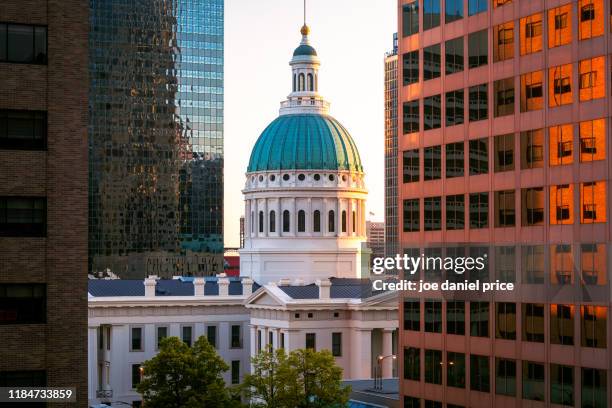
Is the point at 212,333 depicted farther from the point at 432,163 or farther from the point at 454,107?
the point at 454,107

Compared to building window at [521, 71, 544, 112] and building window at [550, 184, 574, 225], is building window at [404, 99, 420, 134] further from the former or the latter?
building window at [550, 184, 574, 225]

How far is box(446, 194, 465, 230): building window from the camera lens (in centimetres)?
7856

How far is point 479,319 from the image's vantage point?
7638 cm

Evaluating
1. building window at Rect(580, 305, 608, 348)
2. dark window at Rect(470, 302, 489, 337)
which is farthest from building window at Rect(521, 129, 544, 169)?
building window at Rect(580, 305, 608, 348)

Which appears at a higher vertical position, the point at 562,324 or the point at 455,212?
the point at 455,212

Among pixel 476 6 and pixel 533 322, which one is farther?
pixel 476 6

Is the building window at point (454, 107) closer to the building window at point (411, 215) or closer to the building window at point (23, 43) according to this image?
the building window at point (411, 215)

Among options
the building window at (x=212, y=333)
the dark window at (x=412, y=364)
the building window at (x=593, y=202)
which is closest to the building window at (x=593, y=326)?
the building window at (x=593, y=202)

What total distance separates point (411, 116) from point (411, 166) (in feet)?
9.12

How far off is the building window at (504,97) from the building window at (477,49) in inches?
67.6

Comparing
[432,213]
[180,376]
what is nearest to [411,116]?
[432,213]

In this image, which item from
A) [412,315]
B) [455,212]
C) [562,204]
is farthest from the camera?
[412,315]

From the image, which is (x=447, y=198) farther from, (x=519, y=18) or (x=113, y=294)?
(x=113, y=294)

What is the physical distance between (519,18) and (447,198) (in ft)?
36.9
